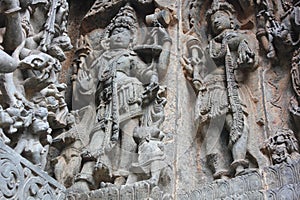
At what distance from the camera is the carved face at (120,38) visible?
195 inches

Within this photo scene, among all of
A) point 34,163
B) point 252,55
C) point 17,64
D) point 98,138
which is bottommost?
point 34,163

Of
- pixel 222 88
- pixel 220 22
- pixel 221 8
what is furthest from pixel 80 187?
pixel 221 8

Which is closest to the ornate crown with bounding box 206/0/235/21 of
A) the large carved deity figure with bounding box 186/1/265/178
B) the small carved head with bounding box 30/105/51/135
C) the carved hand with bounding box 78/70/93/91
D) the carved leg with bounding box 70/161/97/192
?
the large carved deity figure with bounding box 186/1/265/178

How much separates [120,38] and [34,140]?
6.92ft

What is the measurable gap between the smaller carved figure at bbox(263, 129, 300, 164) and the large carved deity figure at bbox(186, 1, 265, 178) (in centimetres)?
13

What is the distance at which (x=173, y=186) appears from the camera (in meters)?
3.83

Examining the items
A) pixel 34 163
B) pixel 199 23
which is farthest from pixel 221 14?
pixel 34 163

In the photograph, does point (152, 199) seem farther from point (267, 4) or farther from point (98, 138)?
point (267, 4)

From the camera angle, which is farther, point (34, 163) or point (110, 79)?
point (110, 79)

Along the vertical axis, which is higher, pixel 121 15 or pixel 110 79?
pixel 121 15

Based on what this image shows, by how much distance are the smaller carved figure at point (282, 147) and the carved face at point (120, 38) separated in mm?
1835

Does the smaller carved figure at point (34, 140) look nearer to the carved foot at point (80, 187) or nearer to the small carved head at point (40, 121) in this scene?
the small carved head at point (40, 121)

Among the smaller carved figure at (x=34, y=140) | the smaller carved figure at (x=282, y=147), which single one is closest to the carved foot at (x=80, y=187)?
the smaller carved figure at (x=34, y=140)

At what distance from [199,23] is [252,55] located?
969 mm
